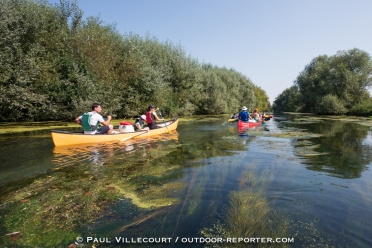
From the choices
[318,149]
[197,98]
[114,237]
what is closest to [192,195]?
[114,237]

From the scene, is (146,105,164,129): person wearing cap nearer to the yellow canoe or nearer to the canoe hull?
the yellow canoe

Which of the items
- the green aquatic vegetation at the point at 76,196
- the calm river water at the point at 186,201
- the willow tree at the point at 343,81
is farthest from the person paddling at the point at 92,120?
the willow tree at the point at 343,81

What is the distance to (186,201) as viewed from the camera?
14.3 feet

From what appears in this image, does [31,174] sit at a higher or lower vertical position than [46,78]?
lower

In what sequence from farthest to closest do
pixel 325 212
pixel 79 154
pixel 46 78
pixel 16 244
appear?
pixel 46 78
pixel 79 154
pixel 325 212
pixel 16 244

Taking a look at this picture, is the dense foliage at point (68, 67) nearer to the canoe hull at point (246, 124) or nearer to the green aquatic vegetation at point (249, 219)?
the canoe hull at point (246, 124)

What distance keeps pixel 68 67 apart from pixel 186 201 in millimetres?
21640

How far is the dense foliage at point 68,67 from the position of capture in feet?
58.1

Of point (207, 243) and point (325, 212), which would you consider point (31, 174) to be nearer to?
point (207, 243)

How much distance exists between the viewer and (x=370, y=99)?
134 ft

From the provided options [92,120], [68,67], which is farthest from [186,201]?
[68,67]

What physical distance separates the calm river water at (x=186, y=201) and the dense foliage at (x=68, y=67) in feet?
42.5

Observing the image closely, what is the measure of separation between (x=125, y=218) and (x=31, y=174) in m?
3.86

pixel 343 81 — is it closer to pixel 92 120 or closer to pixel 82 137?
pixel 92 120
